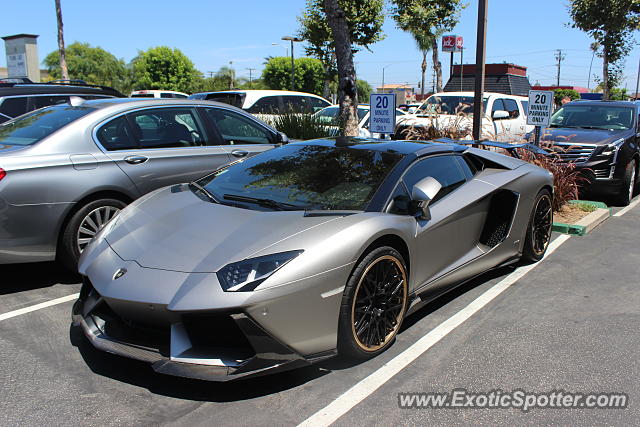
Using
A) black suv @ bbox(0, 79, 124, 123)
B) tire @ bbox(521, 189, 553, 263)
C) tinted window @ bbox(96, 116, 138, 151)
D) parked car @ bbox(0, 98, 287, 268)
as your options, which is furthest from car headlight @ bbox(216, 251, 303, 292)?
black suv @ bbox(0, 79, 124, 123)

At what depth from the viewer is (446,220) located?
13.4 feet

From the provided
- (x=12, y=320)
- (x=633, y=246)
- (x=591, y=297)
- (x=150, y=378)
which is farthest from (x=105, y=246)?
(x=633, y=246)

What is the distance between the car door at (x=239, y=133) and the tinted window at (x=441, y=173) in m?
2.25

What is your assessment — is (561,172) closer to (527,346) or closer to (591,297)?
(591,297)

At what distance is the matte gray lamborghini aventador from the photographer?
2.89 metres

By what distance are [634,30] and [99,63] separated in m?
83.7

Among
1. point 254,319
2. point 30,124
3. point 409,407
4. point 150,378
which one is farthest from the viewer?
point 30,124

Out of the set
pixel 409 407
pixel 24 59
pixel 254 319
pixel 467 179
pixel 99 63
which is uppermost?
pixel 99 63

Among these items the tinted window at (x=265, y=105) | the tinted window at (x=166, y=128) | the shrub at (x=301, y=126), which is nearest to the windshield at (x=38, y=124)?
the tinted window at (x=166, y=128)

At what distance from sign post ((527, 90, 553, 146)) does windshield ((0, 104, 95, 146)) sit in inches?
241

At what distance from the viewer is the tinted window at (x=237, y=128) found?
239 inches

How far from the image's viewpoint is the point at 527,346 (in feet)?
12.4

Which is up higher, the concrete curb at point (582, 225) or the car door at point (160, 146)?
the car door at point (160, 146)

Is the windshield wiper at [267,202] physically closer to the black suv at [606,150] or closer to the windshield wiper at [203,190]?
the windshield wiper at [203,190]
